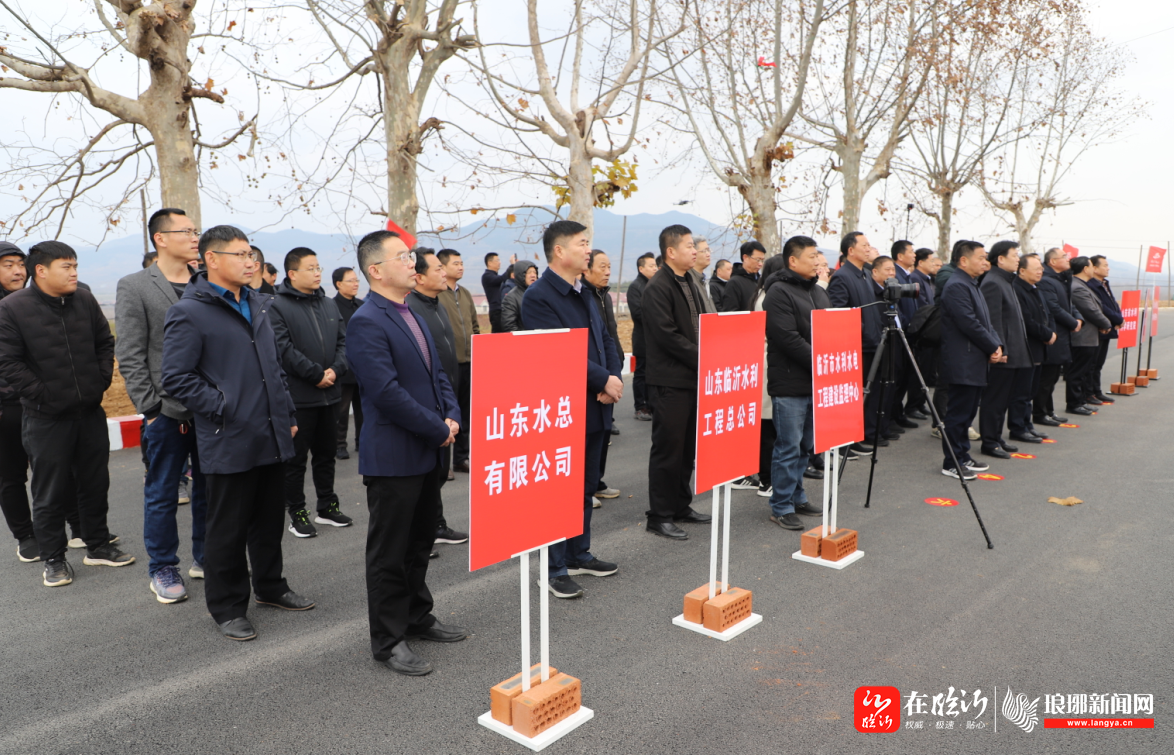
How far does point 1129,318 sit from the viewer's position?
10.9m

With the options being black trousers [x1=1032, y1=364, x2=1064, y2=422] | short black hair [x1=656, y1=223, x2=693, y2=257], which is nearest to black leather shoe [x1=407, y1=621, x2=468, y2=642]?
short black hair [x1=656, y1=223, x2=693, y2=257]

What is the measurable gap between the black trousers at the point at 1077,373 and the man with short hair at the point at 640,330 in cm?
545

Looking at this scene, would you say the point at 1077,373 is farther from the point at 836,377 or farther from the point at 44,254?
the point at 44,254

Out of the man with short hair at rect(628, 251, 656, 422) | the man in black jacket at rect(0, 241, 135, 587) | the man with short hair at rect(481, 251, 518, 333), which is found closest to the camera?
the man in black jacket at rect(0, 241, 135, 587)

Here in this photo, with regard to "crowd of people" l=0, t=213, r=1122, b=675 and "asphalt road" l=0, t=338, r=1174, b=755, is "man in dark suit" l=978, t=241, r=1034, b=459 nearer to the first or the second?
"crowd of people" l=0, t=213, r=1122, b=675

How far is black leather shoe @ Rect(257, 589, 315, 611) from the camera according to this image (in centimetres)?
396

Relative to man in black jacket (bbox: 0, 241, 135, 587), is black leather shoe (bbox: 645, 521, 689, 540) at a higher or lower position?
lower

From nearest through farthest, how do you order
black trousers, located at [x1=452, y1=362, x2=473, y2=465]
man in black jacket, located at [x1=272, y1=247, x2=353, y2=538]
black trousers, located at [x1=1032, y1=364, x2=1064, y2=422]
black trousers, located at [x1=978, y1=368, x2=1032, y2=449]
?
man in black jacket, located at [x1=272, y1=247, x2=353, y2=538] → black trousers, located at [x1=452, y1=362, x2=473, y2=465] → black trousers, located at [x1=978, y1=368, x2=1032, y2=449] → black trousers, located at [x1=1032, y1=364, x2=1064, y2=422]

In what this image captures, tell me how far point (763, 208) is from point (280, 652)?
13.2m

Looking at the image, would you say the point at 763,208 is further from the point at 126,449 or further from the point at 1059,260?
the point at 126,449

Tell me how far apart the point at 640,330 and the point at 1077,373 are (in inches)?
231

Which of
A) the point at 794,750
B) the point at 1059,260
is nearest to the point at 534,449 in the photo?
the point at 794,750

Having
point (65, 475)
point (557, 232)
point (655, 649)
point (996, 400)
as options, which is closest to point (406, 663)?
point (655, 649)

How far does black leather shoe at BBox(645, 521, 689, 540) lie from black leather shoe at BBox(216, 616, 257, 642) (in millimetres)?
2591
